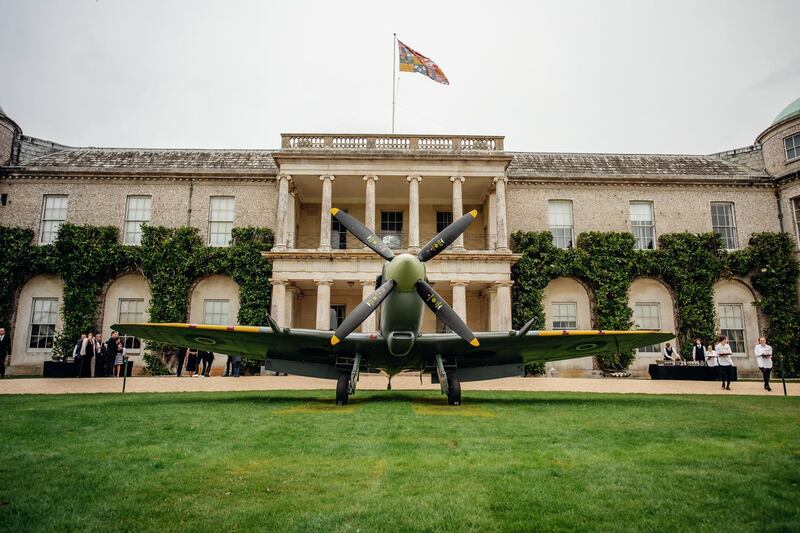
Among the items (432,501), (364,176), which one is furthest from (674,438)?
(364,176)

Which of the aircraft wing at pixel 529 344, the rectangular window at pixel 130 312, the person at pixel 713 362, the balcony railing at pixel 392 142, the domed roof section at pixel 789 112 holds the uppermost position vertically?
the domed roof section at pixel 789 112

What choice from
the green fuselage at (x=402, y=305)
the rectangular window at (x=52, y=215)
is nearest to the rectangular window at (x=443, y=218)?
the green fuselage at (x=402, y=305)

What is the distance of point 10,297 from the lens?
2303 cm

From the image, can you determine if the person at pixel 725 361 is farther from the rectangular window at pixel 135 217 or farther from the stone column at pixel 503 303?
the rectangular window at pixel 135 217

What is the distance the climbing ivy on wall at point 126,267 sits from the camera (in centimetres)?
2280

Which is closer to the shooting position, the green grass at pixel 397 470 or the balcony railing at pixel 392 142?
the green grass at pixel 397 470

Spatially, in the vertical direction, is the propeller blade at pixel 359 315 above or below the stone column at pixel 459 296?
below

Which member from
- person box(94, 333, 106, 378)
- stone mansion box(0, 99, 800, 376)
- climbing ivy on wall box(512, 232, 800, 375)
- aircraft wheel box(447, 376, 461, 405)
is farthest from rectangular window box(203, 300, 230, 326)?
aircraft wheel box(447, 376, 461, 405)

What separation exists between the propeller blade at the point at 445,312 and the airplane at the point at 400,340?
0.02 metres

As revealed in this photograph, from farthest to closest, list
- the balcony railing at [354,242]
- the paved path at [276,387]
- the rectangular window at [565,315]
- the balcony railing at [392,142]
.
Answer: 1. the balcony railing at [354,242]
2. the rectangular window at [565,315]
3. the balcony railing at [392,142]
4. the paved path at [276,387]

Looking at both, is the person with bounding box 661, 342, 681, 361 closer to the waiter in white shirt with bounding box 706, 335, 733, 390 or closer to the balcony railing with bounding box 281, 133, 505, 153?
the waiter in white shirt with bounding box 706, 335, 733, 390

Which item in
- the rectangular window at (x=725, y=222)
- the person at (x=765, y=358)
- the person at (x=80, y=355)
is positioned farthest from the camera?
the rectangular window at (x=725, y=222)

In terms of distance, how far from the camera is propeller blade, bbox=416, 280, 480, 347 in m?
9.00

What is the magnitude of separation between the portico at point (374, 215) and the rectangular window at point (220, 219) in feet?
10.6
